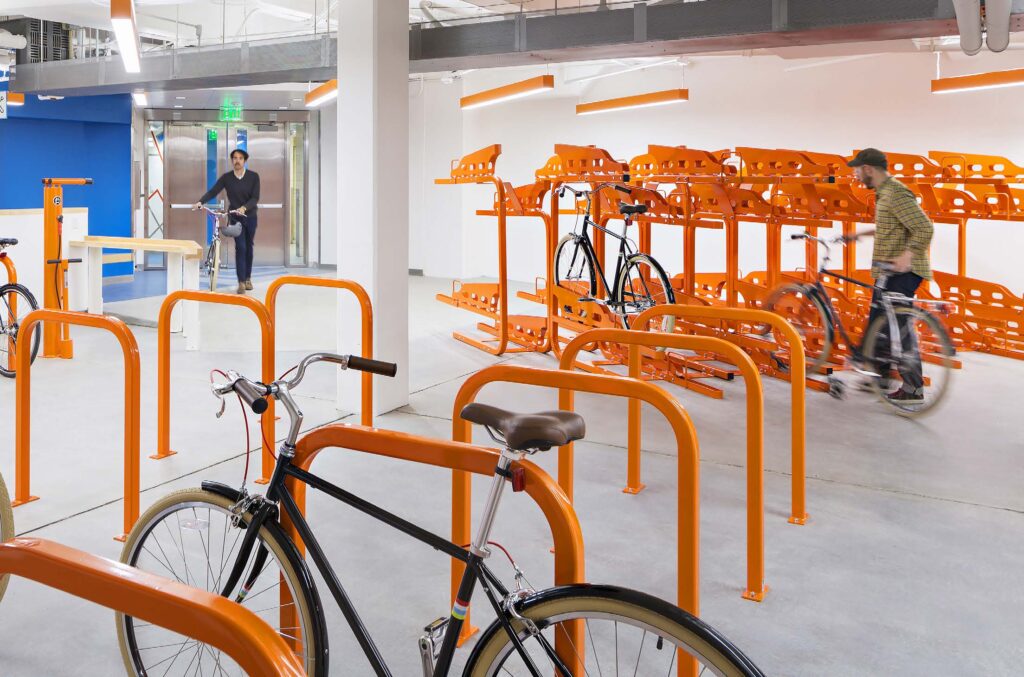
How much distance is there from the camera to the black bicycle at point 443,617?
1.68 metres

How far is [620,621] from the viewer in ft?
5.54

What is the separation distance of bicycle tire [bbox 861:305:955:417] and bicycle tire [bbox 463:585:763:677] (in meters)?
4.52

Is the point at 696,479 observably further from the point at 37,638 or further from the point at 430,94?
the point at 430,94

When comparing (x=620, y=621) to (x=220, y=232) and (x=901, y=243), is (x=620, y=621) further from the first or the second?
(x=220, y=232)

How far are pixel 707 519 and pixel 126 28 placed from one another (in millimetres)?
4305

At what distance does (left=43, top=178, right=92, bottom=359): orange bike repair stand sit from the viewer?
7.15 metres

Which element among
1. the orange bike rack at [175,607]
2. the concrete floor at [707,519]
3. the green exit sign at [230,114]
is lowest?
the concrete floor at [707,519]

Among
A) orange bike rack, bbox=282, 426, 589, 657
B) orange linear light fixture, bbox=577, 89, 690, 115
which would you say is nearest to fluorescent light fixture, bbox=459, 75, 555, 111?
orange linear light fixture, bbox=577, 89, 690, 115

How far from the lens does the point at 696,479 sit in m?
2.40

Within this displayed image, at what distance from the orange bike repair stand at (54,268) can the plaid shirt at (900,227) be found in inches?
228

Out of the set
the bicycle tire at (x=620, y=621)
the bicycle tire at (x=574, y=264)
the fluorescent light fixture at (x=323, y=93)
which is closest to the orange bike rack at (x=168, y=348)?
the bicycle tire at (x=620, y=621)

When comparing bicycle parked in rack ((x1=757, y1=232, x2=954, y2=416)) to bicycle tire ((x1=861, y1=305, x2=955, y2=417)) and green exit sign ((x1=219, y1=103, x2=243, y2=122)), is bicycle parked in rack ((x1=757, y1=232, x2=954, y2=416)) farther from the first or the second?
green exit sign ((x1=219, y1=103, x2=243, y2=122))

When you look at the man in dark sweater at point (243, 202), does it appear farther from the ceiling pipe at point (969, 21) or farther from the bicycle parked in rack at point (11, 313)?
the ceiling pipe at point (969, 21)

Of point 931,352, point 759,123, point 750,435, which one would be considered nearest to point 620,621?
point 750,435
